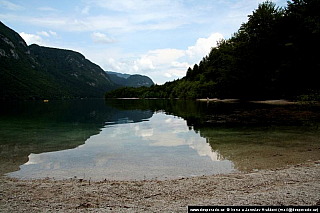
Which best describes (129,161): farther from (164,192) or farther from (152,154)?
(164,192)

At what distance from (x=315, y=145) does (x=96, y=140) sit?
42.2ft

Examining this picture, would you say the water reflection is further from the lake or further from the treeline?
the treeline

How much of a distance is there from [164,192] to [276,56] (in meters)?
60.2

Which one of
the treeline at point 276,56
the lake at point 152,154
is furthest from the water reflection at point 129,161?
the treeline at point 276,56

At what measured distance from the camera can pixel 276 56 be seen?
59875mm

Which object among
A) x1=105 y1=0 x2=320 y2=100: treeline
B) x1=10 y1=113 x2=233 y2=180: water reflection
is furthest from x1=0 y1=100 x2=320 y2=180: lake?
x1=105 y1=0 x2=320 y2=100: treeline

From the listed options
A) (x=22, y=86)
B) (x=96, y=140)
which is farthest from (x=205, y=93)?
(x=22, y=86)

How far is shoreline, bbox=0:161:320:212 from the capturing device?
6020mm

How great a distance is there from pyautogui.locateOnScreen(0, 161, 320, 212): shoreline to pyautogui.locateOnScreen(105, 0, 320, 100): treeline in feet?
77.5

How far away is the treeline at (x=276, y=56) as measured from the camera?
45394 mm

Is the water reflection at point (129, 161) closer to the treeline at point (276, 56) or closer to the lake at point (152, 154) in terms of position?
the lake at point (152, 154)

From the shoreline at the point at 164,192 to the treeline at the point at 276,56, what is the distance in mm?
23609

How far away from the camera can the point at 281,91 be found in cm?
5797

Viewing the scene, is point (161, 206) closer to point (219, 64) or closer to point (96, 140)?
point (96, 140)
